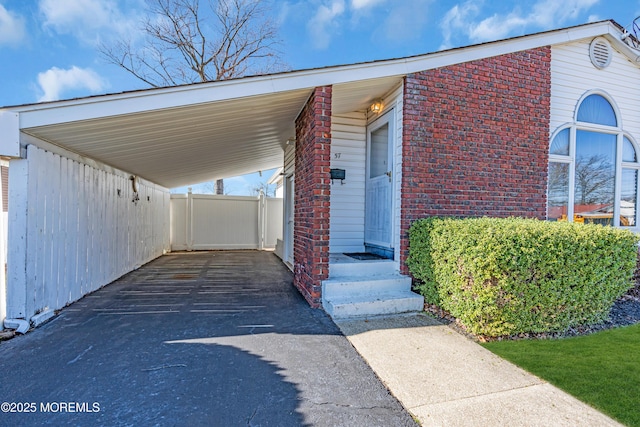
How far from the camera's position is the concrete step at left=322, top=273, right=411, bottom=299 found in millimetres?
4410

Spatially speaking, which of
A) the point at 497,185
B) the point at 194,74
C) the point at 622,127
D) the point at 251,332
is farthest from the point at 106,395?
the point at 194,74

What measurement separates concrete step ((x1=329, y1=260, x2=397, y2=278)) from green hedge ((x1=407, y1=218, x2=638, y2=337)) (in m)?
0.91

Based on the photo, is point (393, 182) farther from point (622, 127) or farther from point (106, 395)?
point (622, 127)

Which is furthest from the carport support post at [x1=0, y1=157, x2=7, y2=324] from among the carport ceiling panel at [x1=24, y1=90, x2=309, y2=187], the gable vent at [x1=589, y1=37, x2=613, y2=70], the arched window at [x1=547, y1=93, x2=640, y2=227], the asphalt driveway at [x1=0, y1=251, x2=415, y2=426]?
the gable vent at [x1=589, y1=37, x2=613, y2=70]

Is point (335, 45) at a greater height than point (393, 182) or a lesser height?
greater

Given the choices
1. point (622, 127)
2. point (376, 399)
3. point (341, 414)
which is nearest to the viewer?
point (341, 414)

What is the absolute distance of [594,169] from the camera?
650cm

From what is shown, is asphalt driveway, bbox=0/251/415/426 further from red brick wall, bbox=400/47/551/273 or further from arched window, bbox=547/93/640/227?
arched window, bbox=547/93/640/227

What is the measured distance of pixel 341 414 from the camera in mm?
2180

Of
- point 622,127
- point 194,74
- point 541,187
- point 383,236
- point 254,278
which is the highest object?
point 194,74

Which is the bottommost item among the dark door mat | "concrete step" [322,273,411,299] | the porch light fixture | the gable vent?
"concrete step" [322,273,411,299]

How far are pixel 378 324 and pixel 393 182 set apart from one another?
89.1 inches

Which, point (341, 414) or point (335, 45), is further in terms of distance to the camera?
point (335, 45)

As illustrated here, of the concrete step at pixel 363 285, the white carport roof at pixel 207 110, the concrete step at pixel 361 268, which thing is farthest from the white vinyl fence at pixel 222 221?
the concrete step at pixel 363 285
